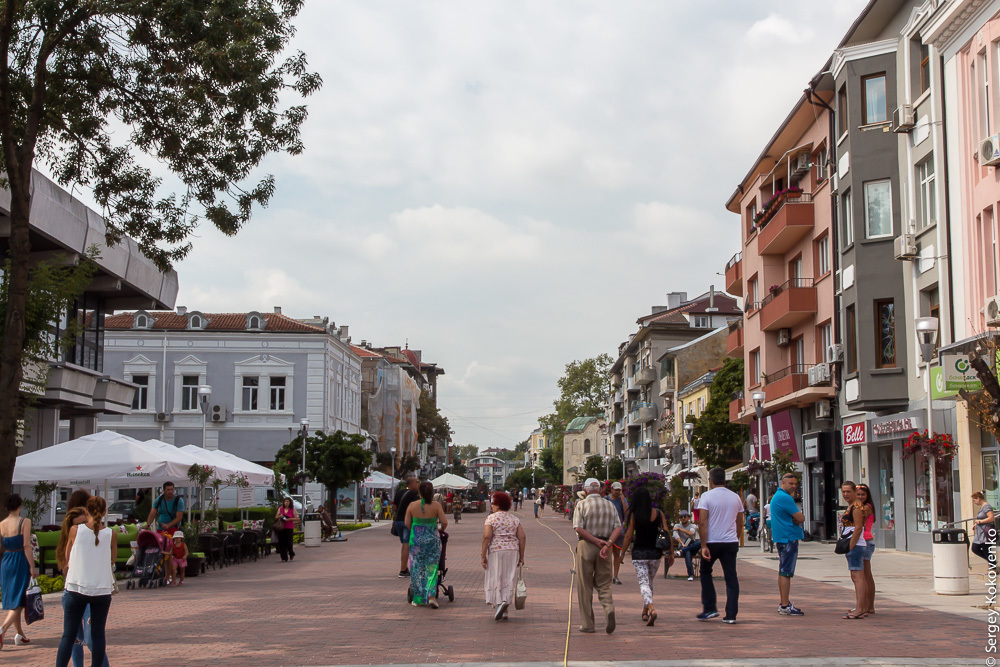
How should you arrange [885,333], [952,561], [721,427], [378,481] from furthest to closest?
[378,481] < [721,427] < [885,333] < [952,561]

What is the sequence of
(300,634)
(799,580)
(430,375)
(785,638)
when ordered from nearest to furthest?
1. (785,638)
2. (300,634)
3. (799,580)
4. (430,375)

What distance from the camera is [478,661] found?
946 centimetres

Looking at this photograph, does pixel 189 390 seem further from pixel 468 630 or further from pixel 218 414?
pixel 468 630

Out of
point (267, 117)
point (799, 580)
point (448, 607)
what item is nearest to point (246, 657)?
point (448, 607)

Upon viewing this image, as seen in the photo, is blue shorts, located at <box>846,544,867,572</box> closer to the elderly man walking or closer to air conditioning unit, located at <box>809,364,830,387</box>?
the elderly man walking

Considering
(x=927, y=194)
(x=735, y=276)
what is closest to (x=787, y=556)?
(x=927, y=194)

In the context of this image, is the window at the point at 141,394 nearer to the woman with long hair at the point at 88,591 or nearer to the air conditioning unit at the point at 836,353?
the air conditioning unit at the point at 836,353

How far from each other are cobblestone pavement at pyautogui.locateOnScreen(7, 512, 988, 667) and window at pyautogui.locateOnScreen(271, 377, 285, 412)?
37.4m

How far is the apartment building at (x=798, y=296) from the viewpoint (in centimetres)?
3184

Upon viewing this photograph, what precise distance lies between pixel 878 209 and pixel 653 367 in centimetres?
4704

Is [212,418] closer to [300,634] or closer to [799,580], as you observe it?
[799,580]

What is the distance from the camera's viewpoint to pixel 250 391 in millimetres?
55344

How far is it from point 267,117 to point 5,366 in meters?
4.97

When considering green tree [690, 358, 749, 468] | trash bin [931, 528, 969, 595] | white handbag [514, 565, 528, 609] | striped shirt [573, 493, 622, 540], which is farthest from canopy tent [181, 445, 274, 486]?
green tree [690, 358, 749, 468]
